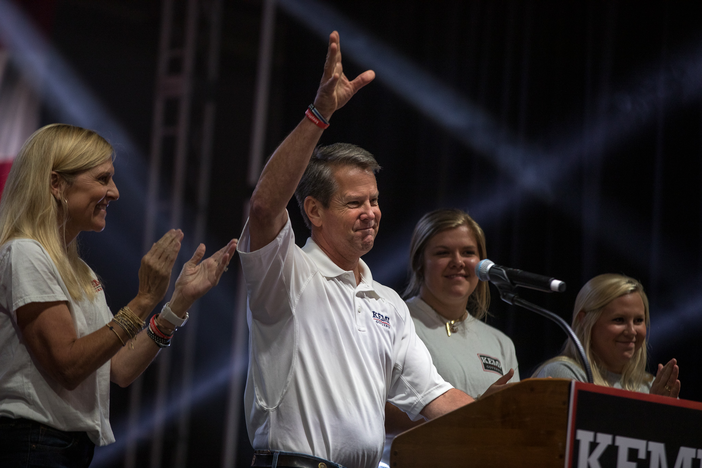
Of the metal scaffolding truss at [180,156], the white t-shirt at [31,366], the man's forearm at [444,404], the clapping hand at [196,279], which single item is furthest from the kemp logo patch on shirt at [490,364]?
the metal scaffolding truss at [180,156]

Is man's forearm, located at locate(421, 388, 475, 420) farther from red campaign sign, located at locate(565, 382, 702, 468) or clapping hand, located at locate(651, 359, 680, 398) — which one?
clapping hand, located at locate(651, 359, 680, 398)

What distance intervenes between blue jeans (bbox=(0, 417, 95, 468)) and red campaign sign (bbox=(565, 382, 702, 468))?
119 centimetres

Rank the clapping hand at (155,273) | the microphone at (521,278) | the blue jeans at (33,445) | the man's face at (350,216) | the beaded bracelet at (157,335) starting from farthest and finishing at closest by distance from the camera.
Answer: the man's face at (350,216) → the beaded bracelet at (157,335) → the clapping hand at (155,273) → the microphone at (521,278) → the blue jeans at (33,445)

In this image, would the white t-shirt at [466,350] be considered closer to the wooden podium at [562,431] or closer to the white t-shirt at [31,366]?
the wooden podium at [562,431]

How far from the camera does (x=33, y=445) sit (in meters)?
1.59

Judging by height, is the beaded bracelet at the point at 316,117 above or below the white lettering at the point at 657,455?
above

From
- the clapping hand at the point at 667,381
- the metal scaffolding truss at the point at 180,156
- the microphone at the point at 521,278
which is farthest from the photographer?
the metal scaffolding truss at the point at 180,156

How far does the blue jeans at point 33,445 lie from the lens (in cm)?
158

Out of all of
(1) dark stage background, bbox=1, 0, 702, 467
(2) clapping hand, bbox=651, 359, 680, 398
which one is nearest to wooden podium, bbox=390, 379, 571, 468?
(2) clapping hand, bbox=651, 359, 680, 398

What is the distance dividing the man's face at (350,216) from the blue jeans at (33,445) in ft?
3.11

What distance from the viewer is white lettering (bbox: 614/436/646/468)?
4.96 feet

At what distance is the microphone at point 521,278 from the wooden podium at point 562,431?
33 centimetres

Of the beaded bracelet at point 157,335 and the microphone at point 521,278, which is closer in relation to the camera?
the microphone at point 521,278

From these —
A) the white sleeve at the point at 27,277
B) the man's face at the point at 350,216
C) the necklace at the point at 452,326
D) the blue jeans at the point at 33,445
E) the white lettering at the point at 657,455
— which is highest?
the man's face at the point at 350,216
